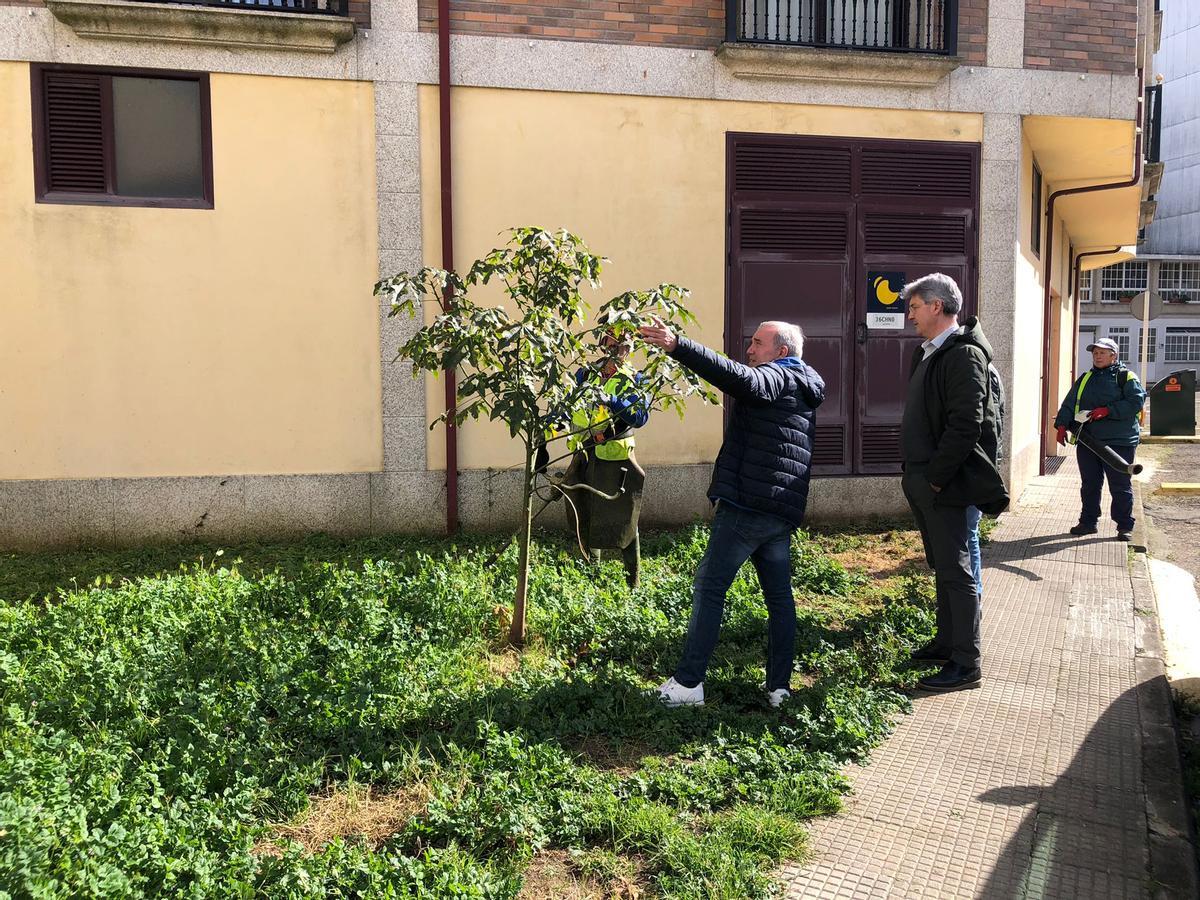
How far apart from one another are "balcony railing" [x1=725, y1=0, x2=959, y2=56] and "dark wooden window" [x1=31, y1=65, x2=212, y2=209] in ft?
16.0

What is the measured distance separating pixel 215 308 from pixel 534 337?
4.60 metres

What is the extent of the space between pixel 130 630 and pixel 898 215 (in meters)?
7.46

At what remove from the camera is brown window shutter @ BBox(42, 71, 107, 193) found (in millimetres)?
7750

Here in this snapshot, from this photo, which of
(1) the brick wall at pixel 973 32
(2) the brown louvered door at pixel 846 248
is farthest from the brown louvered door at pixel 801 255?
(1) the brick wall at pixel 973 32

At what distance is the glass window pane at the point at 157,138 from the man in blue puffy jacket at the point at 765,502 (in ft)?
18.2

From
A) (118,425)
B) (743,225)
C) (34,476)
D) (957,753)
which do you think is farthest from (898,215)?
(34,476)

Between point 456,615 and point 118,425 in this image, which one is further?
point 118,425

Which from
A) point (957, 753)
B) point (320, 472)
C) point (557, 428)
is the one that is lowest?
point (957, 753)

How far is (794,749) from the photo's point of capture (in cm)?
411

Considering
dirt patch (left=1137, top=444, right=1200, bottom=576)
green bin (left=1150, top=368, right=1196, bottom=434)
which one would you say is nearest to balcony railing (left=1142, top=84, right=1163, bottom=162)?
green bin (left=1150, top=368, right=1196, bottom=434)

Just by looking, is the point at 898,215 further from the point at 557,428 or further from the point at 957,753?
the point at 957,753

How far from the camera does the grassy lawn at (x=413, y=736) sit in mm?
3107

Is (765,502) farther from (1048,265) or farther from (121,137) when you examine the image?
(1048,265)

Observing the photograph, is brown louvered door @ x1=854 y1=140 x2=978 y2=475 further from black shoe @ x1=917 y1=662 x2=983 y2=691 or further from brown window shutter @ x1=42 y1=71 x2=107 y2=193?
brown window shutter @ x1=42 y1=71 x2=107 y2=193
